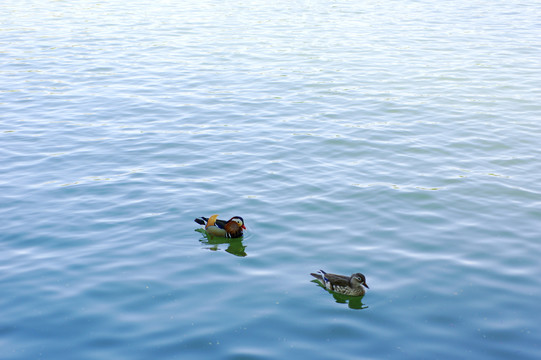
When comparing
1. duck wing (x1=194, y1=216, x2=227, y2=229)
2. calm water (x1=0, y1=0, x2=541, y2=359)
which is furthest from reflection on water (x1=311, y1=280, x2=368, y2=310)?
duck wing (x1=194, y1=216, x2=227, y2=229)

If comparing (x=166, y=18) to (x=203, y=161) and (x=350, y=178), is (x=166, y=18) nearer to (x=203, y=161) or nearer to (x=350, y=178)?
(x=203, y=161)

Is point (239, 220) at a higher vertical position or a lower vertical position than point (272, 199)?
lower

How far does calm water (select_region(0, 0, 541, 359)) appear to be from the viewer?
28.8 feet

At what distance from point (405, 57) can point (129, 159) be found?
47.9ft

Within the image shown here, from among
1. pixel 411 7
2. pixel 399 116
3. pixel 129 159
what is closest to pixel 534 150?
pixel 399 116

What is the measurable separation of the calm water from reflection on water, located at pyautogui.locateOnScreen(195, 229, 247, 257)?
0.05 m

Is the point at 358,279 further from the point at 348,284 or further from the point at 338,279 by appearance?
the point at 338,279

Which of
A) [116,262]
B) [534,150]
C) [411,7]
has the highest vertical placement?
[411,7]

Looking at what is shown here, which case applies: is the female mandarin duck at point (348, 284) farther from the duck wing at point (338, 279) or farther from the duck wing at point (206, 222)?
the duck wing at point (206, 222)

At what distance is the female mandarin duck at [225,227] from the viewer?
11.1 metres

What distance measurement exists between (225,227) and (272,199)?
2.22 meters

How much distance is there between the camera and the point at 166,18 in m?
35.8

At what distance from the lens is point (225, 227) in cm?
1113

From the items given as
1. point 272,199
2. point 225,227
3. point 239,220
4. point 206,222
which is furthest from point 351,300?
point 272,199
